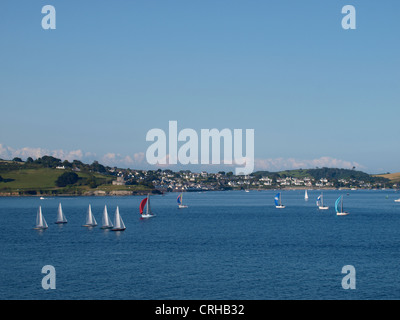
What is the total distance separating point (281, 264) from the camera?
61.1 metres

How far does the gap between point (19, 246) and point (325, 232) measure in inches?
2324

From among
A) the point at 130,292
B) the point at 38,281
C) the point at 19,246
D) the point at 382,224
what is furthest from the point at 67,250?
the point at 382,224

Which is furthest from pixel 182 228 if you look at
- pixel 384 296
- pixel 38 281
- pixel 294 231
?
pixel 384 296

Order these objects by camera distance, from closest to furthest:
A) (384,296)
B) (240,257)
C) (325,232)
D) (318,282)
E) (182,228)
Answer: (384,296), (318,282), (240,257), (325,232), (182,228)

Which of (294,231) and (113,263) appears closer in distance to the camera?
(113,263)

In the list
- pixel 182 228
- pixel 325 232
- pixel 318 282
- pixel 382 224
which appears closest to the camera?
pixel 318 282

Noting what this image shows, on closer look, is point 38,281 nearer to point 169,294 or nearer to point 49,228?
point 169,294

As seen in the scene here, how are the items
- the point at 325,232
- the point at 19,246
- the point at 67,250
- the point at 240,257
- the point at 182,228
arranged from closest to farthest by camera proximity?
1. the point at 240,257
2. the point at 67,250
3. the point at 19,246
4. the point at 325,232
5. the point at 182,228

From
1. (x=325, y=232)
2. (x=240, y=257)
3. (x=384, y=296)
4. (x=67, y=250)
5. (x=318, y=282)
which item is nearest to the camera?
(x=384, y=296)

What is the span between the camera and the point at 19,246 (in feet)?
267

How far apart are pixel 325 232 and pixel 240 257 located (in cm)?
3995

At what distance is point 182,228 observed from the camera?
110 meters

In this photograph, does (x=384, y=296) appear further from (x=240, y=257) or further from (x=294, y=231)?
(x=294, y=231)

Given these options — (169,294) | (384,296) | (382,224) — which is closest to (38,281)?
(169,294)
